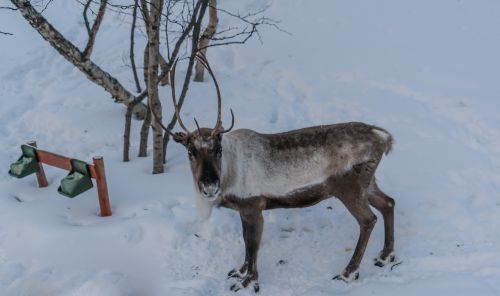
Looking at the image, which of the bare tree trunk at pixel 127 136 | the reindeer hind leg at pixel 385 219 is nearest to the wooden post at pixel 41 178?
the bare tree trunk at pixel 127 136

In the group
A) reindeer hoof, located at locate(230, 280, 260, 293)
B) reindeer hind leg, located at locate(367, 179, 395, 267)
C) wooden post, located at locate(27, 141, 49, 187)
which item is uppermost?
wooden post, located at locate(27, 141, 49, 187)

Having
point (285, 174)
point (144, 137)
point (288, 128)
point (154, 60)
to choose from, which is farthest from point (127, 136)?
point (285, 174)

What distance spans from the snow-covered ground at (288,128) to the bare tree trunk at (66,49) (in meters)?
0.80

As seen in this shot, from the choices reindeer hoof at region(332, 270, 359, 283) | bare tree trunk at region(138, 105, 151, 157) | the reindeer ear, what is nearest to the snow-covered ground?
reindeer hoof at region(332, 270, 359, 283)

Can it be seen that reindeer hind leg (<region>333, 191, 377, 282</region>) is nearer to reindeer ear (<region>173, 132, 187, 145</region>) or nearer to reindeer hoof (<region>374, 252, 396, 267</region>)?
reindeer hoof (<region>374, 252, 396, 267</region>)

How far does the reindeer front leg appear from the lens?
376cm

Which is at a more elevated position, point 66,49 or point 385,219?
point 66,49

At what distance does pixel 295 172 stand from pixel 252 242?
649 mm

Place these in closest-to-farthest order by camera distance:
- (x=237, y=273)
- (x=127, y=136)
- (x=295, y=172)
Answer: (x=295, y=172), (x=237, y=273), (x=127, y=136)

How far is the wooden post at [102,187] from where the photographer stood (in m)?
4.24

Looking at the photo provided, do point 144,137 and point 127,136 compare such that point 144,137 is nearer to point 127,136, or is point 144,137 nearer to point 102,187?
point 127,136

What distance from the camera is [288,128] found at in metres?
5.88

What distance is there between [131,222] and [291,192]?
1.48 m

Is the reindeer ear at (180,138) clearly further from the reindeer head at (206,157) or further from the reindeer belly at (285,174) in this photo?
the reindeer belly at (285,174)
